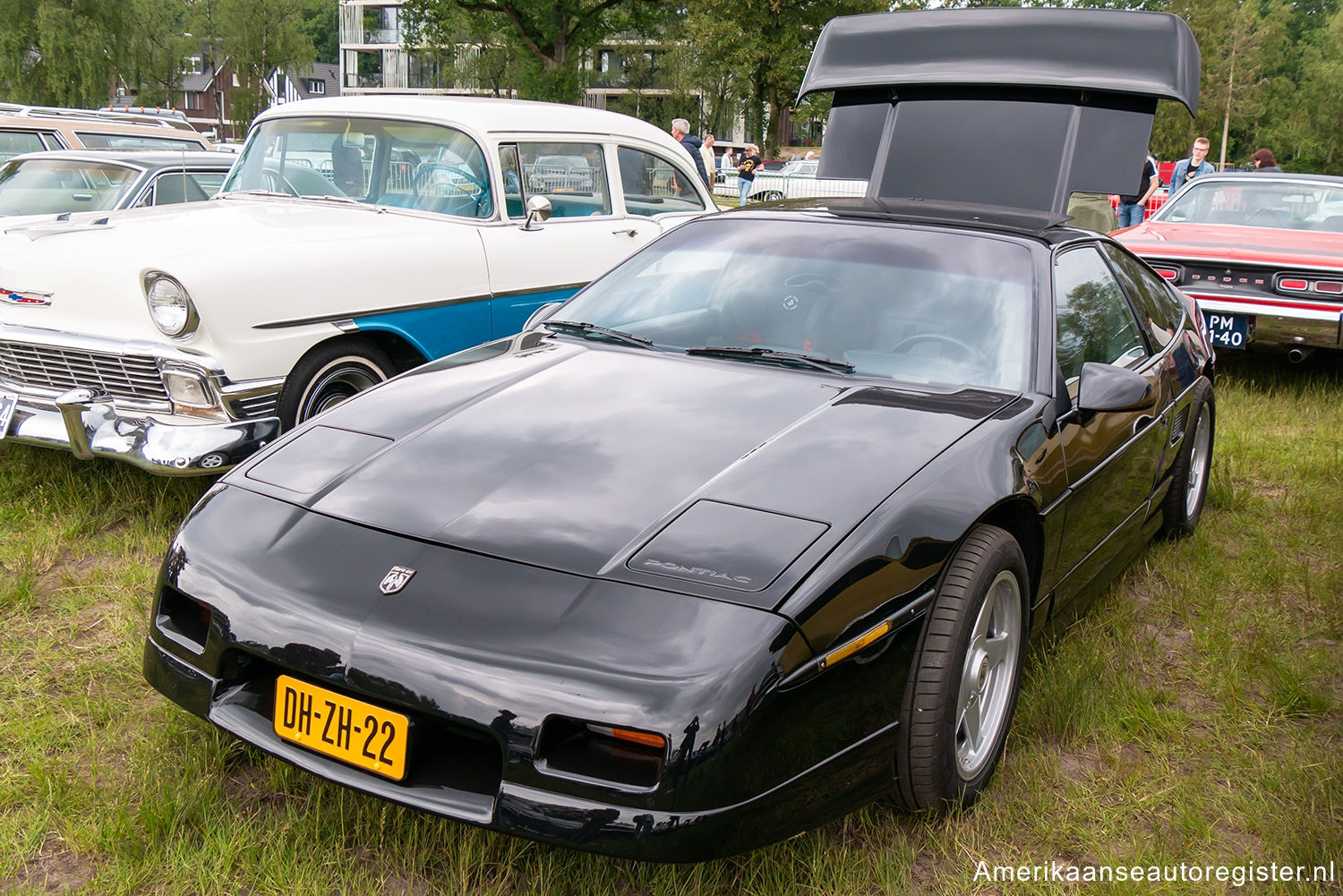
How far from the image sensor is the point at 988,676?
2.60 m

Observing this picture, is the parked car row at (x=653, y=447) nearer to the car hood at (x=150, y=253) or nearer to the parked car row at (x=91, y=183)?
the car hood at (x=150, y=253)

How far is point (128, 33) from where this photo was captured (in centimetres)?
4722

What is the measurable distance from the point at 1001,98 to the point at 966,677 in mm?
3743

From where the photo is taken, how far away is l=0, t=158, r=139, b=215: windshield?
7.40 metres

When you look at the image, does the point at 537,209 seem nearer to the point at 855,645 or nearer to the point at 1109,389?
the point at 1109,389

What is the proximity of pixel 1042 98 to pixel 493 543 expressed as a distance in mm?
4148

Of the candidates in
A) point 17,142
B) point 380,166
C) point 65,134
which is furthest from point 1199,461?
point 17,142

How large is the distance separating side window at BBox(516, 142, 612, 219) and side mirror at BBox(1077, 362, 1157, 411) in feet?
10.9

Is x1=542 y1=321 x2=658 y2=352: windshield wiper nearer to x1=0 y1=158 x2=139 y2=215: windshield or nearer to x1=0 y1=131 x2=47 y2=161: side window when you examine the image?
x1=0 y1=158 x2=139 y2=215: windshield

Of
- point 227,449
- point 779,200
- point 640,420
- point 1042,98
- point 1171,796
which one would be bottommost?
point 1171,796

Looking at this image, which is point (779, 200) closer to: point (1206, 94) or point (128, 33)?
point (128, 33)

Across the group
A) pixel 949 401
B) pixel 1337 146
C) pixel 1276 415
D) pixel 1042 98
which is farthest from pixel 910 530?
pixel 1337 146

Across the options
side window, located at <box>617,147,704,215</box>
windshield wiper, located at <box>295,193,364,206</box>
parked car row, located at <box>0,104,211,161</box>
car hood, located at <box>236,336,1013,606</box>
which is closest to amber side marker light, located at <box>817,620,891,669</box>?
car hood, located at <box>236,336,1013,606</box>

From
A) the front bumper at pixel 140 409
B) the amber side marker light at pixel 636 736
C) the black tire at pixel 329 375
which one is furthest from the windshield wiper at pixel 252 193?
the amber side marker light at pixel 636 736
